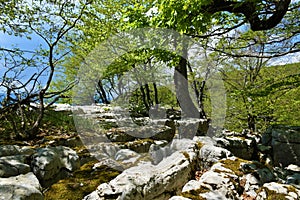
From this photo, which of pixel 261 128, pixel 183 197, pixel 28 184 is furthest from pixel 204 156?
pixel 261 128

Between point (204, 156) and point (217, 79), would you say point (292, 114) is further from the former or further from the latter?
point (204, 156)

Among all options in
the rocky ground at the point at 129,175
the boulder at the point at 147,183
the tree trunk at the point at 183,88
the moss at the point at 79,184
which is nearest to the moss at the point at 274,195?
the rocky ground at the point at 129,175

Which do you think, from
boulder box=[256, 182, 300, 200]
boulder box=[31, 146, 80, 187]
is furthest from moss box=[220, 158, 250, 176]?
boulder box=[31, 146, 80, 187]

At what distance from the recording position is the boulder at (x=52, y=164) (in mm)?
3564

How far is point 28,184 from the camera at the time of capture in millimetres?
2730

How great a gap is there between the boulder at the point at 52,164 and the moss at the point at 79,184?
18 centimetres

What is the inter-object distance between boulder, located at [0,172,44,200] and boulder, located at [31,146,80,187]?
0.66m

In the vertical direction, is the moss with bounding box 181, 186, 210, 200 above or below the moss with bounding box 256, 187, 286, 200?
above

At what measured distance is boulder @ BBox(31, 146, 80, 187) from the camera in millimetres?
3564

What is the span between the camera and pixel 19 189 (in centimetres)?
252

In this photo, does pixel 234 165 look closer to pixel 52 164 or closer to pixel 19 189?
pixel 52 164

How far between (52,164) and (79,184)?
609mm

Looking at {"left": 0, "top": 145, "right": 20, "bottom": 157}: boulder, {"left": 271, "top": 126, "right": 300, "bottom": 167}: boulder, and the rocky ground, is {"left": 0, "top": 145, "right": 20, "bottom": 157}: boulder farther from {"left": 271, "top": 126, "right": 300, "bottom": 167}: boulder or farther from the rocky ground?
{"left": 271, "top": 126, "right": 300, "bottom": 167}: boulder

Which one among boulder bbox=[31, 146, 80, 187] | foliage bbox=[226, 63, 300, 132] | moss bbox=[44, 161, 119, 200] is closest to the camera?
moss bbox=[44, 161, 119, 200]
